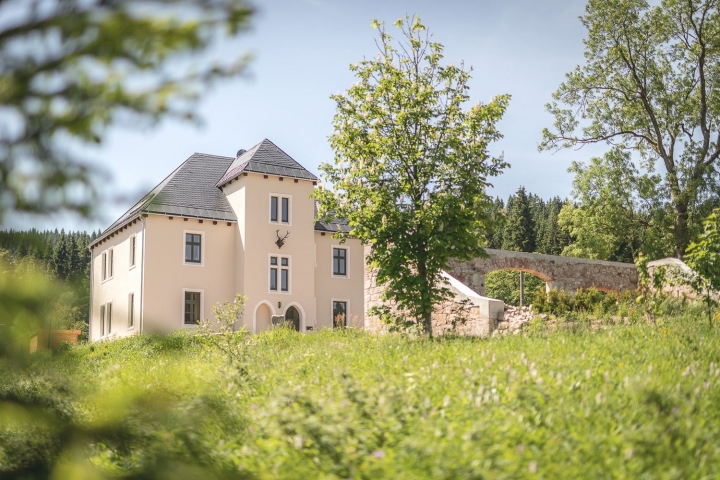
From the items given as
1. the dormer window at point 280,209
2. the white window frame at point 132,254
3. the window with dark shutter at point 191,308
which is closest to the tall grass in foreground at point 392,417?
the window with dark shutter at point 191,308

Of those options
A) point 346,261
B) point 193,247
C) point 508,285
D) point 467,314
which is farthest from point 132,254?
point 508,285

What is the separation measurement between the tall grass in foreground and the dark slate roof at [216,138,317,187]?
19.5m

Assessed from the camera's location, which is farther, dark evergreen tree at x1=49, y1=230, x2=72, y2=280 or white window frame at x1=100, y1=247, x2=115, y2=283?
white window frame at x1=100, y1=247, x2=115, y2=283

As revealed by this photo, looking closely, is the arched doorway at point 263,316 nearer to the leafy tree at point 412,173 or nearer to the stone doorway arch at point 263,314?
the stone doorway arch at point 263,314

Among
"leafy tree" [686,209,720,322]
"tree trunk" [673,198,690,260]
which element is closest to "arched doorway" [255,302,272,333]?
"tree trunk" [673,198,690,260]

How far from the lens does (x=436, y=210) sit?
41.8 ft

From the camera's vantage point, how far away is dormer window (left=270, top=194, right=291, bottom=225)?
2806cm

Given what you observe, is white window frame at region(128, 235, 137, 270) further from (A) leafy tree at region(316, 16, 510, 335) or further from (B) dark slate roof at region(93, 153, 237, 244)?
(A) leafy tree at region(316, 16, 510, 335)

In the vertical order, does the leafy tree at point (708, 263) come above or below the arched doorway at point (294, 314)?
above

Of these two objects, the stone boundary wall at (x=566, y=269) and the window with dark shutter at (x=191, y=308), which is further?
the window with dark shutter at (x=191, y=308)

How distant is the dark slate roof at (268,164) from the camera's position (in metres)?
27.8

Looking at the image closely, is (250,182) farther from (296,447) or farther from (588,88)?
(296,447)

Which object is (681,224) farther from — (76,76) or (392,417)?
(76,76)

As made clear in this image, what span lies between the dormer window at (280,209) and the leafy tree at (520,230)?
24406mm
